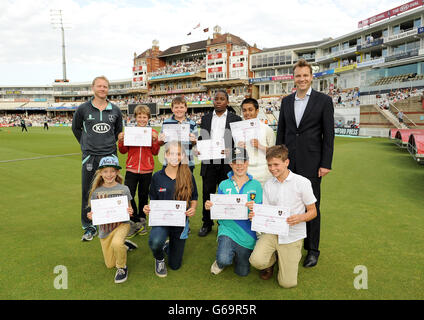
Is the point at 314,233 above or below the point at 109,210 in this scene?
below

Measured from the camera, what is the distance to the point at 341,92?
44.8 metres

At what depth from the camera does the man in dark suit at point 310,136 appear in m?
3.75

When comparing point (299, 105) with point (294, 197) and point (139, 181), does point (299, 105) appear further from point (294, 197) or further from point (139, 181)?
point (139, 181)

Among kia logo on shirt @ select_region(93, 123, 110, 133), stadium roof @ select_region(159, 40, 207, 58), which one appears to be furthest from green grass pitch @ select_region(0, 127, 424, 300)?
stadium roof @ select_region(159, 40, 207, 58)

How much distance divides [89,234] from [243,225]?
267cm

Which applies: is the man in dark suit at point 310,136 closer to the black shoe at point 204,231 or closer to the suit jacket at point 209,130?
the suit jacket at point 209,130

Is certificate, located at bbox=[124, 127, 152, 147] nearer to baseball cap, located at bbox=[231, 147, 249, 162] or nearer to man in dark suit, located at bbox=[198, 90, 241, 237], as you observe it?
man in dark suit, located at bbox=[198, 90, 241, 237]

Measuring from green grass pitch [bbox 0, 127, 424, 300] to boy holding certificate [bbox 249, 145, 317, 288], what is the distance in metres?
0.21

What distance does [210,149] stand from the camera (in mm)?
4516

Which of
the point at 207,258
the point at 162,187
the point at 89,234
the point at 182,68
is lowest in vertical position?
the point at 207,258

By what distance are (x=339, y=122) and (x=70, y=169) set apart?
1297 inches

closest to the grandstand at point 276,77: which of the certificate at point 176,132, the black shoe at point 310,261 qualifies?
the certificate at point 176,132

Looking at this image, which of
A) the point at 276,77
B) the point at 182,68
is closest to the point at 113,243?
the point at 276,77

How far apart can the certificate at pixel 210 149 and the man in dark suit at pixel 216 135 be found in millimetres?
216
